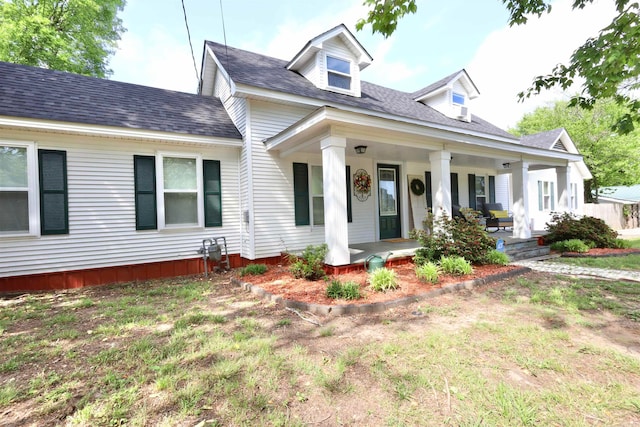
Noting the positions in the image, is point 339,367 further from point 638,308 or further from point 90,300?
point 90,300

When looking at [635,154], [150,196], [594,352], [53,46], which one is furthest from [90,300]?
[635,154]

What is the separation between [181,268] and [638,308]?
7.98 m

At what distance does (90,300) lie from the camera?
4824 mm

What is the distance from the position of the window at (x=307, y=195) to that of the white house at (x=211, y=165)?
0.03 m

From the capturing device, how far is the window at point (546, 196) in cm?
1457

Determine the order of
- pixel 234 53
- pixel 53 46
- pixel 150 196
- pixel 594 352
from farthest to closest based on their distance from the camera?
1. pixel 53 46
2. pixel 234 53
3. pixel 150 196
4. pixel 594 352

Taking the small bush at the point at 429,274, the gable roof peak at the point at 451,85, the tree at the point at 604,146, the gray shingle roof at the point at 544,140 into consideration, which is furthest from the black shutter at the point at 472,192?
the tree at the point at 604,146

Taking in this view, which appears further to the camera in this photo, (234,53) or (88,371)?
(234,53)

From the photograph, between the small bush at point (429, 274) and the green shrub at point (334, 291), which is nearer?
the green shrub at point (334, 291)

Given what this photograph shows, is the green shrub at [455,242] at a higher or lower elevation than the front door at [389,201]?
lower

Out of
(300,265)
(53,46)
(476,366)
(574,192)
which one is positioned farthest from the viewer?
(574,192)

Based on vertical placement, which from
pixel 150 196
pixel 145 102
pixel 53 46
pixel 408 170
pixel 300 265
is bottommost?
pixel 300 265

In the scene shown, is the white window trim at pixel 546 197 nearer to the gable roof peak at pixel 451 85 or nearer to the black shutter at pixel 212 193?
the gable roof peak at pixel 451 85

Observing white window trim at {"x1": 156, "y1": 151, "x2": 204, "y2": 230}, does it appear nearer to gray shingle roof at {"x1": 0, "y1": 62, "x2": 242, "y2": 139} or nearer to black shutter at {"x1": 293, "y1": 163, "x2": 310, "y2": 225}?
gray shingle roof at {"x1": 0, "y1": 62, "x2": 242, "y2": 139}
